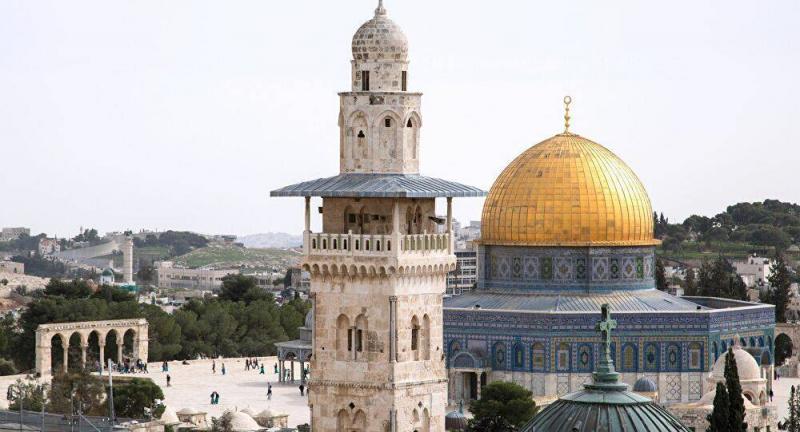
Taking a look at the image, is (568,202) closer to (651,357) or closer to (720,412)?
(651,357)

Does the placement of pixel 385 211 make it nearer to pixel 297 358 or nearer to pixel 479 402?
pixel 479 402

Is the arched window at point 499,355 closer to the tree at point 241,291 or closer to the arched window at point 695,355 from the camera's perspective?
the arched window at point 695,355

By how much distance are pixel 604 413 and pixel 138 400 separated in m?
32.1

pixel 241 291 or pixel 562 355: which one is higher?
pixel 241 291

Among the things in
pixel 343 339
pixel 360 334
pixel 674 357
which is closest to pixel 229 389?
pixel 674 357

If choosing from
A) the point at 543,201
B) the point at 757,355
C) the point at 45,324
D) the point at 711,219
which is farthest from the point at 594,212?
the point at 711,219

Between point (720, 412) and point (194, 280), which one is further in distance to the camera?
point (194, 280)

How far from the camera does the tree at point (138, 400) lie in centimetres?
6078

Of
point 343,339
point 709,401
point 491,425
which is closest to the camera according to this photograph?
point 343,339

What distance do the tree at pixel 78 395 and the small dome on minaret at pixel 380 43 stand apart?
79.3 feet

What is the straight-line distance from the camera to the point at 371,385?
116ft

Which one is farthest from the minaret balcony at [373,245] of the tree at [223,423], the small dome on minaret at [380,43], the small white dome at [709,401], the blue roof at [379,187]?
the small white dome at [709,401]

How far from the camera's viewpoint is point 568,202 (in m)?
66.1

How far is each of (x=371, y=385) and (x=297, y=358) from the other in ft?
117
